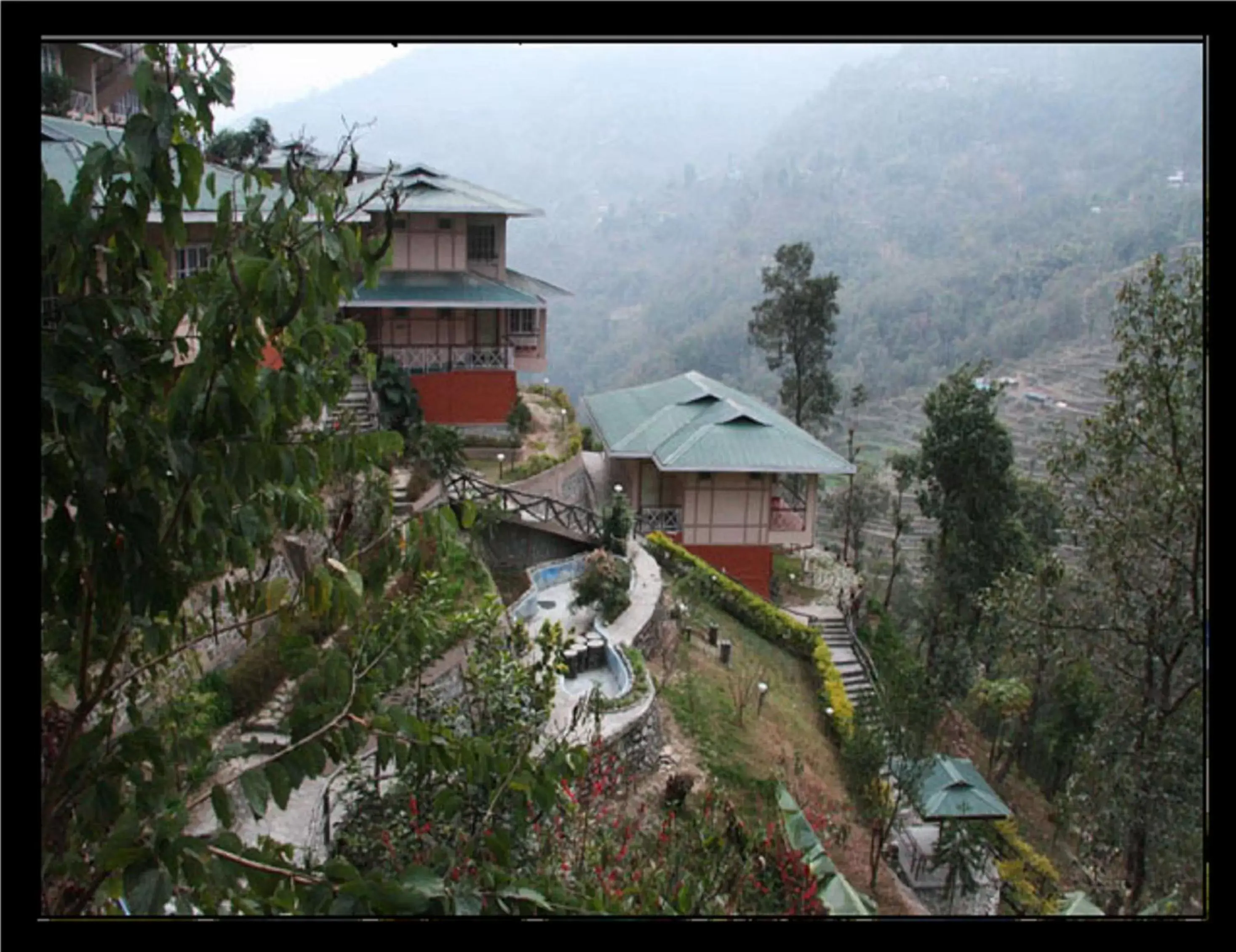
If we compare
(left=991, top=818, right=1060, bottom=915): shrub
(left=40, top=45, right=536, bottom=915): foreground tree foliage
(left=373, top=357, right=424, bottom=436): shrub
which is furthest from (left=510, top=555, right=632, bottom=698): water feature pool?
(left=40, top=45, right=536, bottom=915): foreground tree foliage

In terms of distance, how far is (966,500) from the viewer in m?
13.4

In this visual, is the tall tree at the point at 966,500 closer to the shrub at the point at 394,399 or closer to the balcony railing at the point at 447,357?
the balcony railing at the point at 447,357

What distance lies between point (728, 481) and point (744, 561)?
1007mm

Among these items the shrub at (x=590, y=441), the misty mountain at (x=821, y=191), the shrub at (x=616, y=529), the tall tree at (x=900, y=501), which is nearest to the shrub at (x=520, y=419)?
the shrub at (x=590, y=441)

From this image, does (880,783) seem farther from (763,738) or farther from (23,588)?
(23,588)

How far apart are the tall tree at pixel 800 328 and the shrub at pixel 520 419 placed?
5.45 metres

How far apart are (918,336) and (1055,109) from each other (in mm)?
15282

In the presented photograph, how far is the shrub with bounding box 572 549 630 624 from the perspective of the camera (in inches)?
390

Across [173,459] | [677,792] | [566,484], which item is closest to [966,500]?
[566,484]

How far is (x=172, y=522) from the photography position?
5.69 ft

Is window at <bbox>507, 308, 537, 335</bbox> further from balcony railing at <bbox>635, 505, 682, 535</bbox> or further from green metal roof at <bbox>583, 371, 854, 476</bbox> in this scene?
balcony railing at <bbox>635, 505, 682, 535</bbox>

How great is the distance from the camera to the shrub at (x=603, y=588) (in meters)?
9.90

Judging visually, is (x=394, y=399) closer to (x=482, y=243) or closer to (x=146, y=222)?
(x=482, y=243)

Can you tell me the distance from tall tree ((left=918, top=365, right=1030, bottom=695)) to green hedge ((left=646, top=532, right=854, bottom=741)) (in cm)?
193
